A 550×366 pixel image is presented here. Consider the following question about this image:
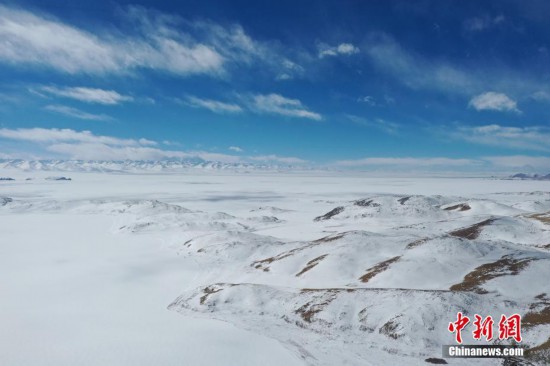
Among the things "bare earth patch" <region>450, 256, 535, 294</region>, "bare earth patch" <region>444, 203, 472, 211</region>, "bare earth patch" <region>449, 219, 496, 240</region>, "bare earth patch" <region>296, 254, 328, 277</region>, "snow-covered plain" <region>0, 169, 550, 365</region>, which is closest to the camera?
"snow-covered plain" <region>0, 169, 550, 365</region>

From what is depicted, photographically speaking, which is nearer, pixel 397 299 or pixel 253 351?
pixel 253 351

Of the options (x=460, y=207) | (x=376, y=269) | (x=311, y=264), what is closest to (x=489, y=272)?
(x=376, y=269)

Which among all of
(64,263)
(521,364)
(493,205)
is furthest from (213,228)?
(493,205)

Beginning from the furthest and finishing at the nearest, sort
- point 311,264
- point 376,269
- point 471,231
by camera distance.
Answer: point 471,231 → point 311,264 → point 376,269

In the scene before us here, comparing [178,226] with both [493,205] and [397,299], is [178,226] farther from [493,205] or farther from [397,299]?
[493,205]

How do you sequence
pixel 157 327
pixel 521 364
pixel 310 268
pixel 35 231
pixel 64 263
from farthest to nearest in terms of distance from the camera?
pixel 35 231, pixel 64 263, pixel 310 268, pixel 157 327, pixel 521 364

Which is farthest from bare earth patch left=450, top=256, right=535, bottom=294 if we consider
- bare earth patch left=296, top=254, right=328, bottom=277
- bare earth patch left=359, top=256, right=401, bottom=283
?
bare earth patch left=296, top=254, right=328, bottom=277
